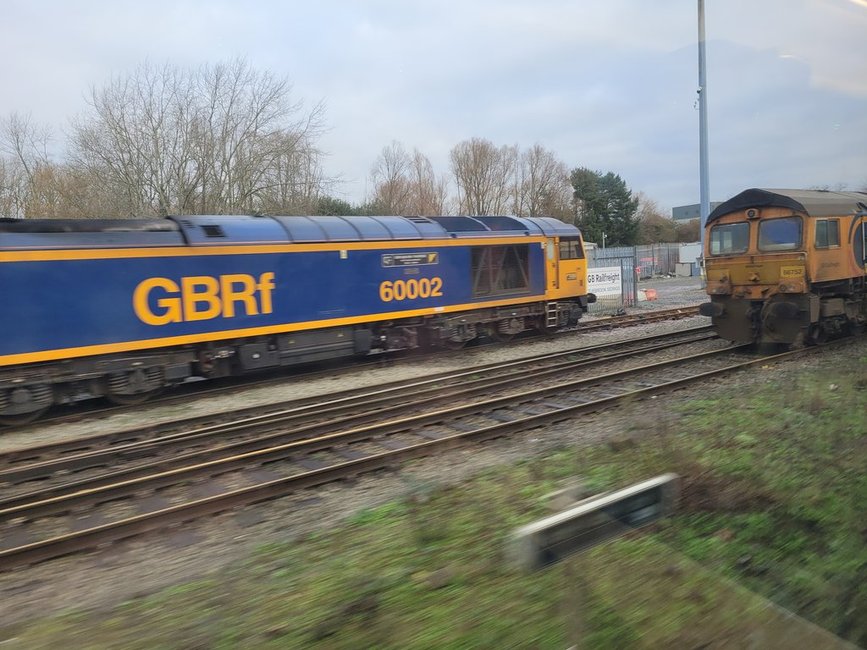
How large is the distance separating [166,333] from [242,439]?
395 centimetres

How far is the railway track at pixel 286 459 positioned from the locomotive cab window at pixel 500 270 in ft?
17.2

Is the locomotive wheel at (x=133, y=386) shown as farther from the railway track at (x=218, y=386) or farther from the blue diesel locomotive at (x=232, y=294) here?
the railway track at (x=218, y=386)

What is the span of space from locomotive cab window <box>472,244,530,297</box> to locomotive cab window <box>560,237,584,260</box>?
62.7 inches

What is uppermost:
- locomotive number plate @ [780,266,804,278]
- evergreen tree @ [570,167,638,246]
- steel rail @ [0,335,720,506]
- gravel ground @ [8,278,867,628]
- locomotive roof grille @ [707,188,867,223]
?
evergreen tree @ [570,167,638,246]

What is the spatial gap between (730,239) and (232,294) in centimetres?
1098

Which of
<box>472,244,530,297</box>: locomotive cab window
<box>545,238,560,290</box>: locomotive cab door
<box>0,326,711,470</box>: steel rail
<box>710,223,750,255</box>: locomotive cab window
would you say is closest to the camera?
<box>0,326,711,470</box>: steel rail

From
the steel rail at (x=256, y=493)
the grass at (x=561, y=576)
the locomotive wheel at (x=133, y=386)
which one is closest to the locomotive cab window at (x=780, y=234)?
the steel rail at (x=256, y=493)

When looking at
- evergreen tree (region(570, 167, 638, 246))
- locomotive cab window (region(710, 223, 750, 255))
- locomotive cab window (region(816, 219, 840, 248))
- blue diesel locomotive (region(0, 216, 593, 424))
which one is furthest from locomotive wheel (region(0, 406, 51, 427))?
evergreen tree (region(570, 167, 638, 246))

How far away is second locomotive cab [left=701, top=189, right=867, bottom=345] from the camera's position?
39.9 feet

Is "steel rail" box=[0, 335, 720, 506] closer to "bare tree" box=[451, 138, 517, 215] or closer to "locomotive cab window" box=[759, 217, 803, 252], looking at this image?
"locomotive cab window" box=[759, 217, 803, 252]

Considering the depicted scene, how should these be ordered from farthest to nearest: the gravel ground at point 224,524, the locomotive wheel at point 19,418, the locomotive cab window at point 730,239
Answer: the locomotive cab window at point 730,239
the locomotive wheel at point 19,418
the gravel ground at point 224,524

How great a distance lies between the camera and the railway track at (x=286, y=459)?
5.70 m

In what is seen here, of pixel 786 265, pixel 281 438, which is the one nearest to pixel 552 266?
pixel 786 265

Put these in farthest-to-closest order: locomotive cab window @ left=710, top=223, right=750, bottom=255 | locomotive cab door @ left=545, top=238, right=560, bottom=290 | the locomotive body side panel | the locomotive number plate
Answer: locomotive cab door @ left=545, top=238, right=560, bottom=290
locomotive cab window @ left=710, top=223, right=750, bottom=255
the locomotive number plate
the locomotive body side panel
